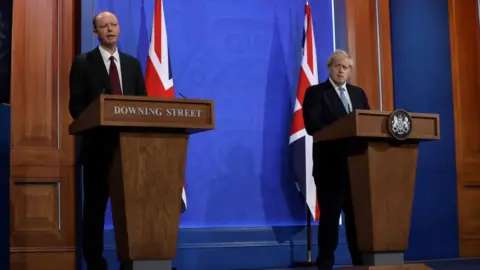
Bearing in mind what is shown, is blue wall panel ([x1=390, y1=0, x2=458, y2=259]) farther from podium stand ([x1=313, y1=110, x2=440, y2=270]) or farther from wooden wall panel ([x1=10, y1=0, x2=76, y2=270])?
wooden wall panel ([x1=10, y1=0, x2=76, y2=270])

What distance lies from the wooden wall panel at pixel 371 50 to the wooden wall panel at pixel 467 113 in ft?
2.37

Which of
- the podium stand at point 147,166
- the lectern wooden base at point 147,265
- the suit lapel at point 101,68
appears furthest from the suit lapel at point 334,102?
the lectern wooden base at point 147,265

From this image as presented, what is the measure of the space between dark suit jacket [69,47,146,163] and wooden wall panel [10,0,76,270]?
4.00 feet

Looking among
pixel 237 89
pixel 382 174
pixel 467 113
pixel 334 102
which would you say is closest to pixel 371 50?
pixel 467 113

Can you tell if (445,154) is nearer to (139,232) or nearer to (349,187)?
(349,187)

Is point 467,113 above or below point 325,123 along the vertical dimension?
above

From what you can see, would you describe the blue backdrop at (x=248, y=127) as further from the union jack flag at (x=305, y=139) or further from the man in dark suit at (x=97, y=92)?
the man in dark suit at (x=97, y=92)

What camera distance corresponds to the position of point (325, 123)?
12.5 ft

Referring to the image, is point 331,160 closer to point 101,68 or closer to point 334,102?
point 334,102

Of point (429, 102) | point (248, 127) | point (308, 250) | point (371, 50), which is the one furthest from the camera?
point (429, 102)

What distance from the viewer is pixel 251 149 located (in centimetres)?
518

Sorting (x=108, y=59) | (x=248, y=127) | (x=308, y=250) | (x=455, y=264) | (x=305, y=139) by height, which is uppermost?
(x=108, y=59)

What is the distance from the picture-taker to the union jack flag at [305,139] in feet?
16.3

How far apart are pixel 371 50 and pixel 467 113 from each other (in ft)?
3.63
